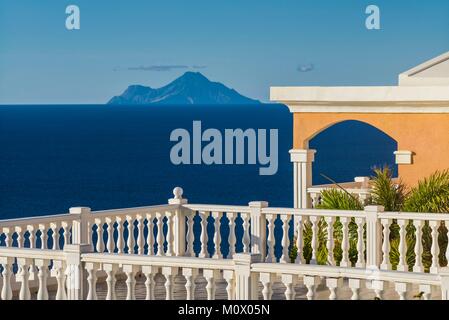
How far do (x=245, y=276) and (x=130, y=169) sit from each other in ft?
288

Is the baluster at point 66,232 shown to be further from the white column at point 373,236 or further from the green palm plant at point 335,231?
the white column at point 373,236

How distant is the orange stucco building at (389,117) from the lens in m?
20.2

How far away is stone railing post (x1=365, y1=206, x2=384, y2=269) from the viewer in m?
17.4

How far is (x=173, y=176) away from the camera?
310ft

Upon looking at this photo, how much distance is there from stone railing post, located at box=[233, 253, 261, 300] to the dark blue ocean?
59.9m

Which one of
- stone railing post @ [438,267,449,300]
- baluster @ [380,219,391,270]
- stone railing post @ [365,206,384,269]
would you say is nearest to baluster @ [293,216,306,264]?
stone railing post @ [365,206,384,269]

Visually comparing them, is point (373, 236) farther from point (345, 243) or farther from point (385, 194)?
point (385, 194)

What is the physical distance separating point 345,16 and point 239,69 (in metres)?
9.73

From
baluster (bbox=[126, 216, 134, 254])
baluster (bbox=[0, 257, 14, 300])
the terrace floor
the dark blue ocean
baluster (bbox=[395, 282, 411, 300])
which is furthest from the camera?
the dark blue ocean

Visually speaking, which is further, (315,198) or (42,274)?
(315,198)

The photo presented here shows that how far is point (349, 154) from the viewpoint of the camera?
372ft

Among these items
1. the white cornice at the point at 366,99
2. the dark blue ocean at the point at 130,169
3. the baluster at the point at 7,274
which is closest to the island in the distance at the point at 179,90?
the dark blue ocean at the point at 130,169

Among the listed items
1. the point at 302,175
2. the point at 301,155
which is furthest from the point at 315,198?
the point at 301,155

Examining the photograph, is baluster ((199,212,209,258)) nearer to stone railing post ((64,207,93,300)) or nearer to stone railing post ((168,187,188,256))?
stone railing post ((168,187,188,256))
